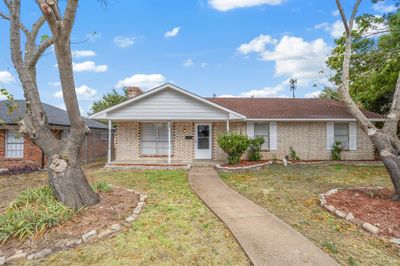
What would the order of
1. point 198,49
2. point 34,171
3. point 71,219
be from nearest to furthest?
1. point 71,219
2. point 34,171
3. point 198,49

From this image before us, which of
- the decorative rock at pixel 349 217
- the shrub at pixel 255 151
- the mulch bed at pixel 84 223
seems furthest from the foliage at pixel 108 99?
the decorative rock at pixel 349 217

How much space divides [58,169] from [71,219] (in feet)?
3.72

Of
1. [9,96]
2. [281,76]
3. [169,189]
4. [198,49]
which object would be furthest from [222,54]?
[9,96]

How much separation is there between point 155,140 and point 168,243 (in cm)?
1052

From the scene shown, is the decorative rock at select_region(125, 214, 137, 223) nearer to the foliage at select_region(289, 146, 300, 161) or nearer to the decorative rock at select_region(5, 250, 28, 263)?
the decorative rock at select_region(5, 250, 28, 263)

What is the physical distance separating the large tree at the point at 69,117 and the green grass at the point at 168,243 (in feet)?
5.18

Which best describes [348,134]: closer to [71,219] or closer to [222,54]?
[222,54]

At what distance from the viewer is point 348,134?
1406cm

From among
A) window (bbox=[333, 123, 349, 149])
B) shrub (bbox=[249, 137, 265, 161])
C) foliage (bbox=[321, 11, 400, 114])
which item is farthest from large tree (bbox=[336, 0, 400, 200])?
window (bbox=[333, 123, 349, 149])

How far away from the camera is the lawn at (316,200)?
3.88 metres

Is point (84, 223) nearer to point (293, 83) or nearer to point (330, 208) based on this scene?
point (330, 208)

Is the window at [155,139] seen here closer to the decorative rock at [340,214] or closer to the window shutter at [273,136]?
the window shutter at [273,136]

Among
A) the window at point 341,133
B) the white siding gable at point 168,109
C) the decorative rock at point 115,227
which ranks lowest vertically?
the decorative rock at point 115,227

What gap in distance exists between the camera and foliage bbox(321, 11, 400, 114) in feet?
31.0
